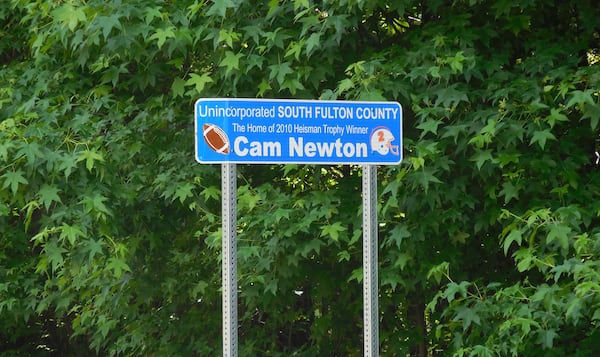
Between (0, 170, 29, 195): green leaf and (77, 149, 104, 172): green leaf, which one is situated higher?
(77, 149, 104, 172): green leaf

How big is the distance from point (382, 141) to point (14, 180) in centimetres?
288

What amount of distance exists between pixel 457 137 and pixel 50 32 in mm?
2640

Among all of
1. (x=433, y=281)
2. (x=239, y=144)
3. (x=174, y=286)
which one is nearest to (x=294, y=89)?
(x=433, y=281)

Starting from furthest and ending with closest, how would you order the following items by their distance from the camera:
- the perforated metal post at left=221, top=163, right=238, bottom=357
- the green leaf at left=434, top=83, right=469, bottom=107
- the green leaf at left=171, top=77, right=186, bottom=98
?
the green leaf at left=171, top=77, right=186, bottom=98 → the green leaf at left=434, top=83, right=469, bottom=107 → the perforated metal post at left=221, top=163, right=238, bottom=357

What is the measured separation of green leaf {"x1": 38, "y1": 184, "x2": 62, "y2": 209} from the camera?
671cm

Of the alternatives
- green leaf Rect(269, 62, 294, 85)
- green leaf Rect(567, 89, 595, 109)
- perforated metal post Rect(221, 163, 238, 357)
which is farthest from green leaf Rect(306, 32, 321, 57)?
perforated metal post Rect(221, 163, 238, 357)

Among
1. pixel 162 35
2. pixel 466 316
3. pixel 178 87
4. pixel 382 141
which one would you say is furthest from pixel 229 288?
pixel 178 87

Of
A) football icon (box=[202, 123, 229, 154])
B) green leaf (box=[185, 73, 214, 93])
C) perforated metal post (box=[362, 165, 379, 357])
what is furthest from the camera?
green leaf (box=[185, 73, 214, 93])

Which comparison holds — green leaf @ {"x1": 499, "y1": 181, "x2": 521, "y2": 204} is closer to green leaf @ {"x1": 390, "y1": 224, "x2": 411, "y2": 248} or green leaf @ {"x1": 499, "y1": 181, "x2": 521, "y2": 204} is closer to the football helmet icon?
green leaf @ {"x1": 390, "y1": 224, "x2": 411, "y2": 248}

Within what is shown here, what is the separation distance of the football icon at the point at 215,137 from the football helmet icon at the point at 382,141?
1.94 ft

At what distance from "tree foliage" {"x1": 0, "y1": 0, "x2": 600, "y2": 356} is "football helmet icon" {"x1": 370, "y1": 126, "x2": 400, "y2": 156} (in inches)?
61.7

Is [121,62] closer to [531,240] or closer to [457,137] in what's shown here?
[457,137]

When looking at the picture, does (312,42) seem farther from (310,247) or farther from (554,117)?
(554,117)

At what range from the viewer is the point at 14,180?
6.64 m
